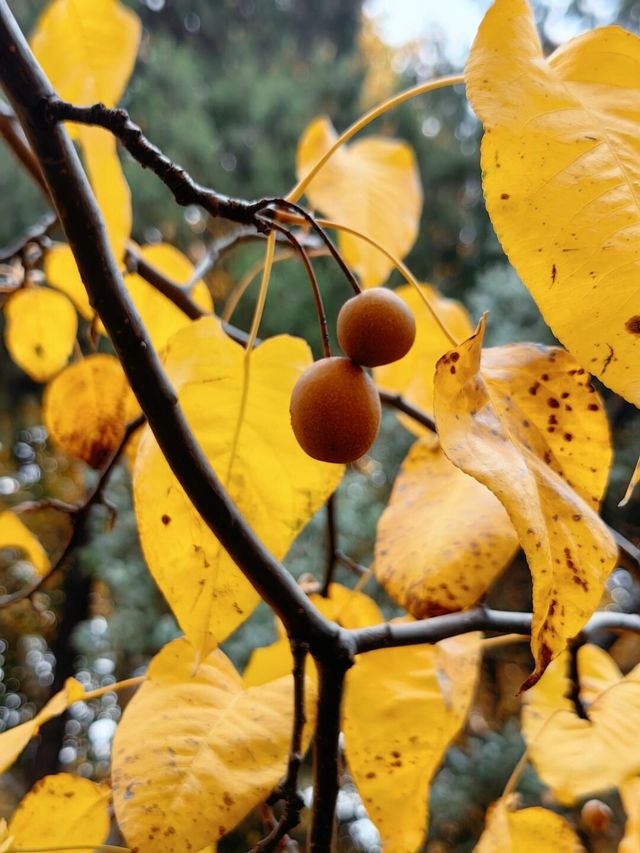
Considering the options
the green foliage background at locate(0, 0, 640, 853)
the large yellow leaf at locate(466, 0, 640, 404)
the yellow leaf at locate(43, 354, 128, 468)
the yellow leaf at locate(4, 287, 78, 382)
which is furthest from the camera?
the green foliage background at locate(0, 0, 640, 853)

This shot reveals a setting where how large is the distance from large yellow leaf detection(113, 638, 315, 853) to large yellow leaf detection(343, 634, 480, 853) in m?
0.04

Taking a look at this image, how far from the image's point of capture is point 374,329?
10.9 inches

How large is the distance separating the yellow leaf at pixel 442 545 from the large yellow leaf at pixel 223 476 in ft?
0.13

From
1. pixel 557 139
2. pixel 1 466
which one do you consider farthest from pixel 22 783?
pixel 557 139

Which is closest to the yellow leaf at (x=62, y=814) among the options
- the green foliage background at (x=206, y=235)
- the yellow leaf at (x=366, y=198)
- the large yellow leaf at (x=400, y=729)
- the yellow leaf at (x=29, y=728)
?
the yellow leaf at (x=29, y=728)

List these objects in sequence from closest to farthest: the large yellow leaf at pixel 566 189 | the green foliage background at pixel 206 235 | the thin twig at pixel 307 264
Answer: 1. the large yellow leaf at pixel 566 189
2. the thin twig at pixel 307 264
3. the green foliage background at pixel 206 235

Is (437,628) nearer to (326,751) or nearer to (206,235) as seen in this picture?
(326,751)

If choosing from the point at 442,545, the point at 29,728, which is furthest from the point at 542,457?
the point at 29,728

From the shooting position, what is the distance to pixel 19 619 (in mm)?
3666

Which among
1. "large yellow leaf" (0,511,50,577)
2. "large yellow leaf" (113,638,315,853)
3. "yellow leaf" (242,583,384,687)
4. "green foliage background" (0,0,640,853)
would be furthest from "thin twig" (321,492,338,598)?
"green foliage background" (0,0,640,853)

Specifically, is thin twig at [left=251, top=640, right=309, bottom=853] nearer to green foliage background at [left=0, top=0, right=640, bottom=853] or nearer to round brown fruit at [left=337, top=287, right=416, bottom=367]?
round brown fruit at [left=337, top=287, right=416, bottom=367]

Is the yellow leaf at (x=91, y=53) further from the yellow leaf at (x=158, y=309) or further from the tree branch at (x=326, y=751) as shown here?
the tree branch at (x=326, y=751)

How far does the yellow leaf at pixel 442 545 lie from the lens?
285mm

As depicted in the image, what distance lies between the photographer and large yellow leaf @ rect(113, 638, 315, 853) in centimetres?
26
